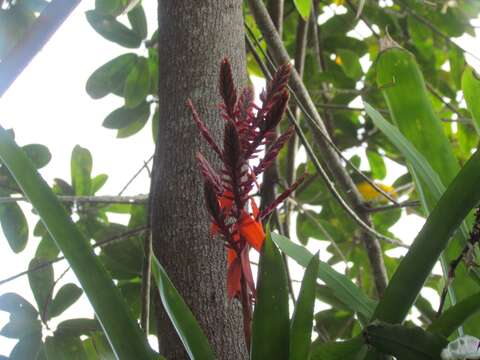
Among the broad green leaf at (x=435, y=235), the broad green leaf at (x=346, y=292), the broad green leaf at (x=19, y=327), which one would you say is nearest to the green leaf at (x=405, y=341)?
the broad green leaf at (x=435, y=235)

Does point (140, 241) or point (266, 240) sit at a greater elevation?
point (140, 241)

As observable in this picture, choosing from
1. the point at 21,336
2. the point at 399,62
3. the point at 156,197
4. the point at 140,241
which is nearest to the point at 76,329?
the point at 21,336

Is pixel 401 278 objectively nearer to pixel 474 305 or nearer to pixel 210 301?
pixel 474 305

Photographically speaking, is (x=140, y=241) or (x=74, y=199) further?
(x=140, y=241)

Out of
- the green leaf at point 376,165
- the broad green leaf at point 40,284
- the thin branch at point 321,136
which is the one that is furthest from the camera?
the green leaf at point 376,165

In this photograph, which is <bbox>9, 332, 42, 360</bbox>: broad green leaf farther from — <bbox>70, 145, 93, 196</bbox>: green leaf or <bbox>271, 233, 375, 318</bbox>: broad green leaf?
<bbox>271, 233, 375, 318</bbox>: broad green leaf

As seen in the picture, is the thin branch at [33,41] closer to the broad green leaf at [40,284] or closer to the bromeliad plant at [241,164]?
the bromeliad plant at [241,164]

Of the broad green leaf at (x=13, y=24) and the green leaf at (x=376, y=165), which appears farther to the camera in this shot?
the green leaf at (x=376, y=165)

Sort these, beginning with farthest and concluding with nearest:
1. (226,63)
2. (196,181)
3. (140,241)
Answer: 1. (140,241)
2. (196,181)
3. (226,63)
